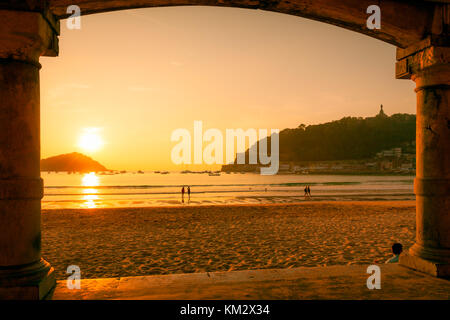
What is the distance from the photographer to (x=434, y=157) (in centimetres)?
433

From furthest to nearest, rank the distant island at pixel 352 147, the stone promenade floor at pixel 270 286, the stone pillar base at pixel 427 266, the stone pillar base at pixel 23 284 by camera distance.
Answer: the distant island at pixel 352 147
the stone pillar base at pixel 427 266
the stone promenade floor at pixel 270 286
the stone pillar base at pixel 23 284

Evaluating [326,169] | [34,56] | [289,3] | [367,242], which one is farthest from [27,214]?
[326,169]

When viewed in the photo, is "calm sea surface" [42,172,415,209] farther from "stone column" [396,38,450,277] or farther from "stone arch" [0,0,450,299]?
"stone column" [396,38,450,277]

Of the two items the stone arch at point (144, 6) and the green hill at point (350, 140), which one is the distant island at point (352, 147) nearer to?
the green hill at point (350, 140)

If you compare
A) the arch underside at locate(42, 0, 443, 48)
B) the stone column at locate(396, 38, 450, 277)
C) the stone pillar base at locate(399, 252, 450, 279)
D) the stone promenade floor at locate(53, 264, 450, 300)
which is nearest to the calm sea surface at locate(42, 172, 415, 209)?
the stone promenade floor at locate(53, 264, 450, 300)

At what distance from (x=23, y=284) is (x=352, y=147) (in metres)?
172

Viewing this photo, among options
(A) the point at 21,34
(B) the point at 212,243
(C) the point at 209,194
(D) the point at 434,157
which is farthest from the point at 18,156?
(C) the point at 209,194

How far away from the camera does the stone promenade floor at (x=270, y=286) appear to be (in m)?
3.62

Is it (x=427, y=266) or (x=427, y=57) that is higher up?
(x=427, y=57)

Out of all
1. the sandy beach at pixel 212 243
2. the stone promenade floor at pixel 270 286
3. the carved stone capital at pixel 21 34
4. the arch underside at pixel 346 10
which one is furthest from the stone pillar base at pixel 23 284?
the sandy beach at pixel 212 243

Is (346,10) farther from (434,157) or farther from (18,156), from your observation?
(18,156)

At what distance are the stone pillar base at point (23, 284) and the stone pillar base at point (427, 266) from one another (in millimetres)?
4786
